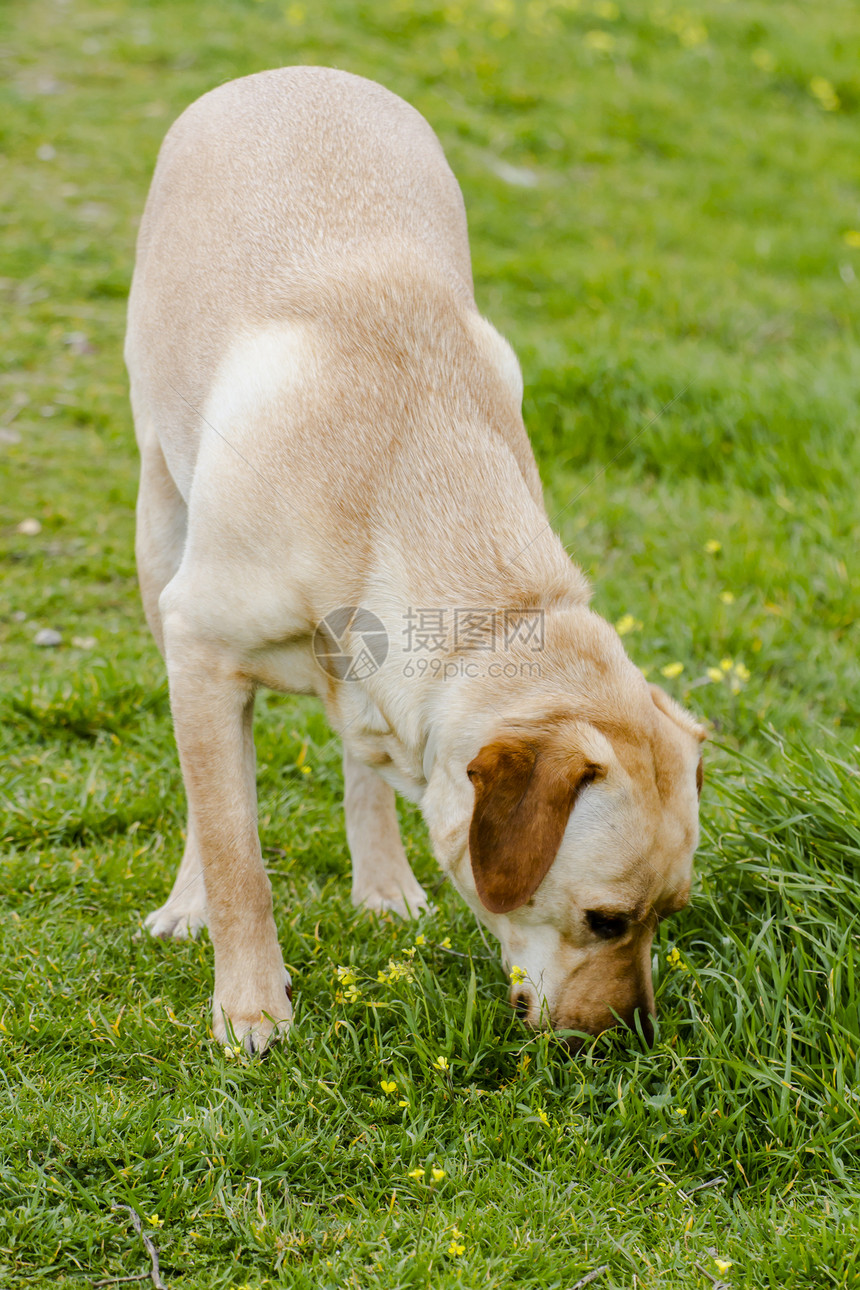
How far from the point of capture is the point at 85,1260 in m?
2.48

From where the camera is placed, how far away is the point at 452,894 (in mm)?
3742

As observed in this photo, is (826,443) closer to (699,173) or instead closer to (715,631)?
(715,631)

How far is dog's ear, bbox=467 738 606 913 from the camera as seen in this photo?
2.57 metres

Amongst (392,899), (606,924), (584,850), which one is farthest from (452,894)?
(584,850)

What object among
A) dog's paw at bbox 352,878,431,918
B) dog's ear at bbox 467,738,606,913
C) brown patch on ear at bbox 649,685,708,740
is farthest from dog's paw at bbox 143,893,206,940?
brown patch on ear at bbox 649,685,708,740

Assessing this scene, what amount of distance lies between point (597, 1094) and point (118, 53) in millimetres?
9662

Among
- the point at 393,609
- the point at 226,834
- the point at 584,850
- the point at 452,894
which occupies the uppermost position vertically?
the point at 393,609

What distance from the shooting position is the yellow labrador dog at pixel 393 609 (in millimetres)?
2707

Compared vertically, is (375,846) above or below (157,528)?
below

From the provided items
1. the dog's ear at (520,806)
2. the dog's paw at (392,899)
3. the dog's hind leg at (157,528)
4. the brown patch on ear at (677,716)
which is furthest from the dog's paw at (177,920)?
the brown patch on ear at (677,716)

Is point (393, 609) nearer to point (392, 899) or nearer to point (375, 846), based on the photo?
point (375, 846)

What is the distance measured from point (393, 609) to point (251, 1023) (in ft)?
3.84

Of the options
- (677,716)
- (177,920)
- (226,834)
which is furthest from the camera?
(177,920)

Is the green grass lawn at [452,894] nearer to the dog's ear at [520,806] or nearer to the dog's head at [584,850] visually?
the dog's head at [584,850]
